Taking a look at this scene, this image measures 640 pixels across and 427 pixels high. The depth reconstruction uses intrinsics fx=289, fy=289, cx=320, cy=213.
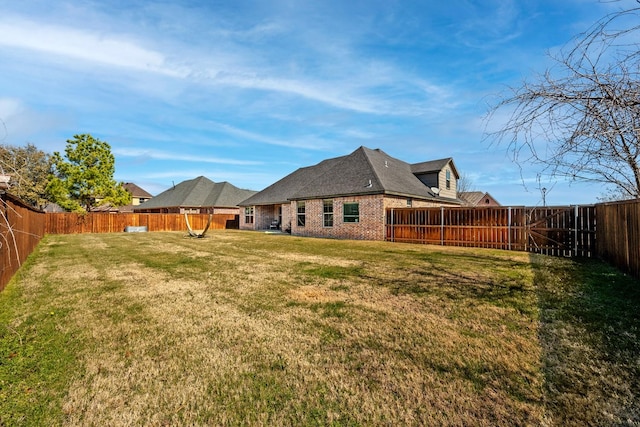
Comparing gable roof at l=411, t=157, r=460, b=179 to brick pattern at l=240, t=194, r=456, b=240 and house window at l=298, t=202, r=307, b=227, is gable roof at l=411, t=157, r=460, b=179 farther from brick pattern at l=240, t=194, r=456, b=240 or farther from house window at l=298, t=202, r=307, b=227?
house window at l=298, t=202, r=307, b=227

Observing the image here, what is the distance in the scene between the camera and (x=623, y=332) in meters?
3.65

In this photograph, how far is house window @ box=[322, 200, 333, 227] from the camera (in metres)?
19.1

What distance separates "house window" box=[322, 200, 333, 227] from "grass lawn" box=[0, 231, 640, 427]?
12.7 meters

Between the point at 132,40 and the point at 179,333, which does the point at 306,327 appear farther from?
the point at 132,40

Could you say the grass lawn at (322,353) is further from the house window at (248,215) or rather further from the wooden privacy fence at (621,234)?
the house window at (248,215)

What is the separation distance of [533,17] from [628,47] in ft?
8.60

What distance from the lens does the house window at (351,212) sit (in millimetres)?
17661

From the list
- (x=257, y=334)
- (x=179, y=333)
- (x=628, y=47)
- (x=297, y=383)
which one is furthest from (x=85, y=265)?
(x=628, y=47)

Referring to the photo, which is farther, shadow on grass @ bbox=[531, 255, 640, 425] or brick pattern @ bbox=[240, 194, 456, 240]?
brick pattern @ bbox=[240, 194, 456, 240]

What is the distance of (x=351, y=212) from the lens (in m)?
18.0

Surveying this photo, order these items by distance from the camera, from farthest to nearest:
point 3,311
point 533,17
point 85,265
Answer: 1. point 85,265
2. point 3,311
3. point 533,17

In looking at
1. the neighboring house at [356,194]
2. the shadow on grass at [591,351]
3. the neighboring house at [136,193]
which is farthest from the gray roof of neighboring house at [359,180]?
the neighboring house at [136,193]

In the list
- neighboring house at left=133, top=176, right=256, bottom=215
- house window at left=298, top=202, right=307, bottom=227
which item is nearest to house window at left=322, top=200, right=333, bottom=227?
house window at left=298, top=202, right=307, bottom=227

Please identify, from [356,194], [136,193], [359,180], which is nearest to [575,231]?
[356,194]
